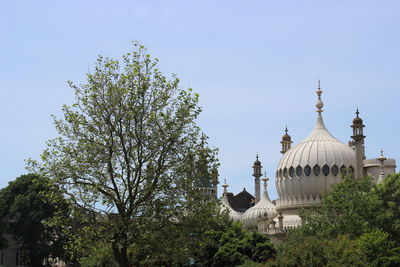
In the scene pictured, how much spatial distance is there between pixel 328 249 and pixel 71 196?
14724mm

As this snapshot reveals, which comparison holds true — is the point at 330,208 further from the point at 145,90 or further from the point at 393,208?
the point at 145,90

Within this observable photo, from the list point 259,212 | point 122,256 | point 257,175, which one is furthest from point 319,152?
point 122,256

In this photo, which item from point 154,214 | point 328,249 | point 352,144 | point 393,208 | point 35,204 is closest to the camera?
point 154,214

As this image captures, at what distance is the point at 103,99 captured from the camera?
106ft

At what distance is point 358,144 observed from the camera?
2847 inches

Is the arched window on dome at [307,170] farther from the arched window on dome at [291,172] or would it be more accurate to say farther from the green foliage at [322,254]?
the green foliage at [322,254]

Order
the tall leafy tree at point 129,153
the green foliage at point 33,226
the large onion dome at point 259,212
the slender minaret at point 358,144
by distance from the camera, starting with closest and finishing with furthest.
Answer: the tall leafy tree at point 129,153 → the green foliage at point 33,226 → the slender minaret at point 358,144 → the large onion dome at point 259,212

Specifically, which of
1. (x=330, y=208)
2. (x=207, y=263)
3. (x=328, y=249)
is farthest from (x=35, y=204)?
(x=328, y=249)

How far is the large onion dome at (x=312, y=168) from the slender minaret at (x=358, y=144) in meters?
0.91

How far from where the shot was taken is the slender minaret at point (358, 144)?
71.6 meters

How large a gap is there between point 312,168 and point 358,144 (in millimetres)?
4758

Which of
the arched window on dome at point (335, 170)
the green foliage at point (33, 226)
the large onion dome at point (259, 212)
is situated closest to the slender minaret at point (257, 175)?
the large onion dome at point (259, 212)

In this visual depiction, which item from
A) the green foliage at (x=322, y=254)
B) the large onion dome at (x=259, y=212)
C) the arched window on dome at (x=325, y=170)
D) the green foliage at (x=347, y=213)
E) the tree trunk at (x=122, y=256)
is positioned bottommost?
the tree trunk at (x=122, y=256)

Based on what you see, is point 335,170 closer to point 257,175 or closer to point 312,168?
point 312,168
